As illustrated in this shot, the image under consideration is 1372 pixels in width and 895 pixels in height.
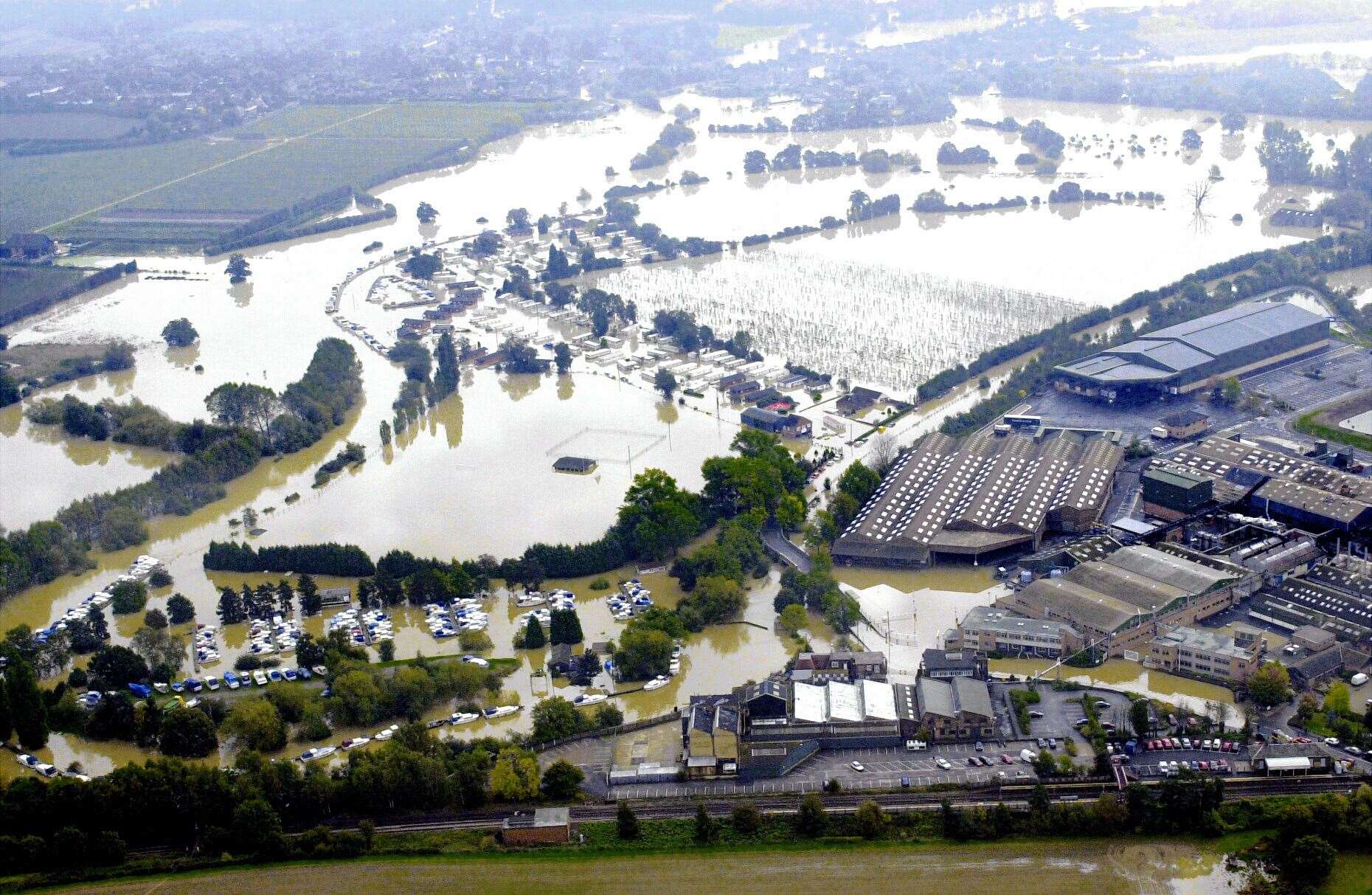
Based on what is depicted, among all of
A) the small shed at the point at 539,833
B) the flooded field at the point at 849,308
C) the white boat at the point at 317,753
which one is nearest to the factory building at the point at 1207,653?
the small shed at the point at 539,833

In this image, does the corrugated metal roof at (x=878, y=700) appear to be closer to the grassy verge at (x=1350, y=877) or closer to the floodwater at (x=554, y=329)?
the floodwater at (x=554, y=329)

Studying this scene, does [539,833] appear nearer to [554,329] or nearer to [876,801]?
[876,801]

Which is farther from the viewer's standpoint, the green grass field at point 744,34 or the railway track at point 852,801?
the green grass field at point 744,34

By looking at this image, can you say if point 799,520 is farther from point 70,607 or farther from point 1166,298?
point 1166,298

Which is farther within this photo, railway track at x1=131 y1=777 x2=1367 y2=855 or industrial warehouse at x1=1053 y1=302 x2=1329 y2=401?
industrial warehouse at x1=1053 y1=302 x2=1329 y2=401

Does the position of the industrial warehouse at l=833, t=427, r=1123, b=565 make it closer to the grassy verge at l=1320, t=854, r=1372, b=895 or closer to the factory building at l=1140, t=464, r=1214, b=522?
the factory building at l=1140, t=464, r=1214, b=522

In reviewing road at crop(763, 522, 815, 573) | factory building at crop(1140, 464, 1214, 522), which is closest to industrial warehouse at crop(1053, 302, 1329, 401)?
factory building at crop(1140, 464, 1214, 522)

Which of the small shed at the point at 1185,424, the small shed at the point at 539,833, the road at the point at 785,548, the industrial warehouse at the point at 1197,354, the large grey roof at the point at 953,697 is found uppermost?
the industrial warehouse at the point at 1197,354

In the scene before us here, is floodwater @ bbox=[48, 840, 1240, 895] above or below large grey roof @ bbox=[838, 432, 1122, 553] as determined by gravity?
below

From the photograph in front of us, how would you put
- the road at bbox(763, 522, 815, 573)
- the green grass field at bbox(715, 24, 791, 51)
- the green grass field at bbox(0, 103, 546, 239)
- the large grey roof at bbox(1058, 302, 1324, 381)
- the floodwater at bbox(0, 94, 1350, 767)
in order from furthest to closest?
the green grass field at bbox(715, 24, 791, 51)
the green grass field at bbox(0, 103, 546, 239)
the large grey roof at bbox(1058, 302, 1324, 381)
the floodwater at bbox(0, 94, 1350, 767)
the road at bbox(763, 522, 815, 573)
